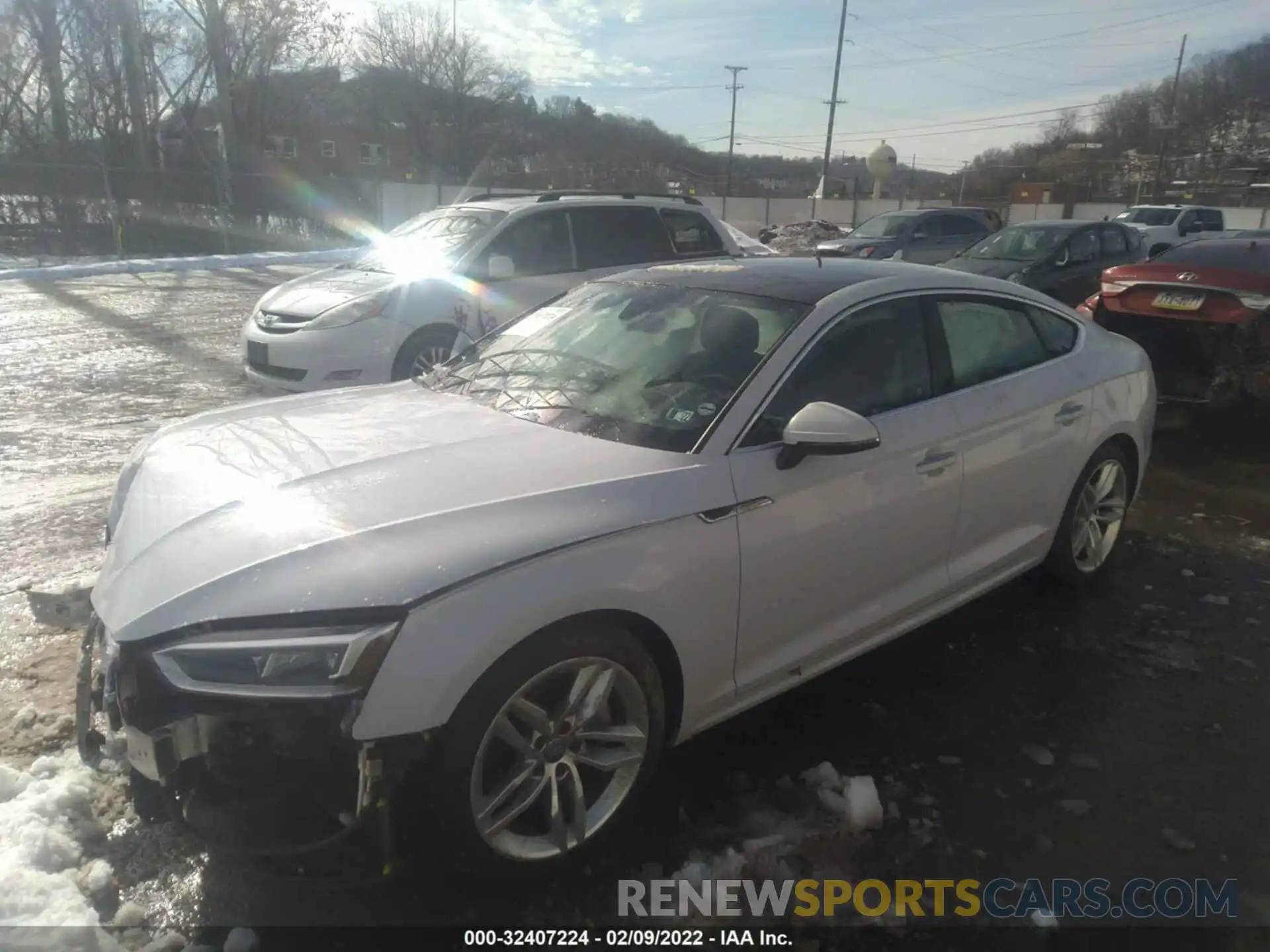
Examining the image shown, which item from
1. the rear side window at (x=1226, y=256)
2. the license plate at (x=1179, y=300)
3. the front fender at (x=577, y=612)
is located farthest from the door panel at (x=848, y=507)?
the rear side window at (x=1226, y=256)

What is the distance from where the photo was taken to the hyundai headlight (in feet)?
23.1

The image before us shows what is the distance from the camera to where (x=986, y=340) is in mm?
3982

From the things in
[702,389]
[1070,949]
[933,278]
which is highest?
[933,278]

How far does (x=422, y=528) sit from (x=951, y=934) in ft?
5.88

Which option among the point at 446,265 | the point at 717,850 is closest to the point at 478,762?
the point at 717,850

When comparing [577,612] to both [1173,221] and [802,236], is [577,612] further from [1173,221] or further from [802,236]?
[802,236]

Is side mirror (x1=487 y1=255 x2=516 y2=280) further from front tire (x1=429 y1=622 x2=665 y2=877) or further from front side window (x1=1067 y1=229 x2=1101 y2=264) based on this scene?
front side window (x1=1067 y1=229 x2=1101 y2=264)

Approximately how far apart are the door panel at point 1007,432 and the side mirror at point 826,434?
87 cm

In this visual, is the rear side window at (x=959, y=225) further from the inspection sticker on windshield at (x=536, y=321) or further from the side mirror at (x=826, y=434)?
the side mirror at (x=826, y=434)

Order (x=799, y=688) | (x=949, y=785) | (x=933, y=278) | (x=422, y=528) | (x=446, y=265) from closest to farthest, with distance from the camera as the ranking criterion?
1. (x=422, y=528)
2. (x=949, y=785)
3. (x=799, y=688)
4. (x=933, y=278)
5. (x=446, y=265)

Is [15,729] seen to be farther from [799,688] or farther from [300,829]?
[799,688]

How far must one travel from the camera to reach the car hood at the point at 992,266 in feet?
40.1

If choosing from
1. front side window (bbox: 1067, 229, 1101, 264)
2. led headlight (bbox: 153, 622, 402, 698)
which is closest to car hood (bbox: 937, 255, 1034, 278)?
front side window (bbox: 1067, 229, 1101, 264)

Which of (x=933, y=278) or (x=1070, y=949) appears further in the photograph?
(x=933, y=278)
